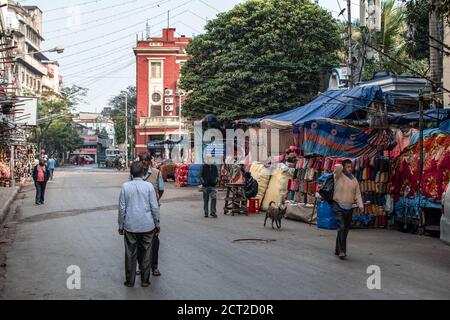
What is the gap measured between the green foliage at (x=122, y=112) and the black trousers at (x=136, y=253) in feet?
244

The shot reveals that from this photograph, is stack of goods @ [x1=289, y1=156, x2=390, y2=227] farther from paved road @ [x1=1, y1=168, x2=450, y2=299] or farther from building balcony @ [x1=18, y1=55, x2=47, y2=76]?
building balcony @ [x1=18, y1=55, x2=47, y2=76]

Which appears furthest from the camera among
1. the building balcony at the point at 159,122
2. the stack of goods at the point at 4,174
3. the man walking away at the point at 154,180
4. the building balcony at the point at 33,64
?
the building balcony at the point at 33,64

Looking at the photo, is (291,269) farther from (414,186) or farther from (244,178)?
(244,178)

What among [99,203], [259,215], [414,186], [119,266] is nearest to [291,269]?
[119,266]

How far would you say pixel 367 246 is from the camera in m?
11.2

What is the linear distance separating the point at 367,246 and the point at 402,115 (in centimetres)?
611

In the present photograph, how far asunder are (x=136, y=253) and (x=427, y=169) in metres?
8.20

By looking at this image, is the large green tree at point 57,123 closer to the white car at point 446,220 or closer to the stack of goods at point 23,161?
the stack of goods at point 23,161

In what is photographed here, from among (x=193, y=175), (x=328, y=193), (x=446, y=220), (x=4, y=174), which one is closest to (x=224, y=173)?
(x=193, y=175)

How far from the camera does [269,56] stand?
3056 cm

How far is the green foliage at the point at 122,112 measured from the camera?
3354 inches

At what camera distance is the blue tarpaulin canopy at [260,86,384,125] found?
51.0 ft

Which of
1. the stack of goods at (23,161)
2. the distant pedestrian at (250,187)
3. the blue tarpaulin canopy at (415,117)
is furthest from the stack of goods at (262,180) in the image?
the stack of goods at (23,161)

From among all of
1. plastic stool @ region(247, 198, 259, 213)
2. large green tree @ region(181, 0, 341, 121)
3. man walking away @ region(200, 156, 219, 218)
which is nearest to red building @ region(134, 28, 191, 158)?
large green tree @ region(181, 0, 341, 121)
